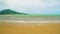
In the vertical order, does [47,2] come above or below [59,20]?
above

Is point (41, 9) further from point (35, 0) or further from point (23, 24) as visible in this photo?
point (23, 24)

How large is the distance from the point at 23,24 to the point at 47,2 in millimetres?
360

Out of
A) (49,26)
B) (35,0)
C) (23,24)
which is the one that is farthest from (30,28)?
(35,0)

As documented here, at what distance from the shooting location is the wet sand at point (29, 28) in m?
1.26

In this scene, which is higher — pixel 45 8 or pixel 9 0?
pixel 9 0

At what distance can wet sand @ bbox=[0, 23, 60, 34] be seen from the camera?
1.26 m

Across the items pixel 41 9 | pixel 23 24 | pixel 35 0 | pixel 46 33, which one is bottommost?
pixel 46 33

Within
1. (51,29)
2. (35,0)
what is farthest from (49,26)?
(35,0)

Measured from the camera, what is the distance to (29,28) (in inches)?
49.7

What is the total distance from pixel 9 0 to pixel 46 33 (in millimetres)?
549

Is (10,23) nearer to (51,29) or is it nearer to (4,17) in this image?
(4,17)

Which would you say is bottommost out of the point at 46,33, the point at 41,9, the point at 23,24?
the point at 46,33

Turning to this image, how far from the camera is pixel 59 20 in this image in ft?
4.15

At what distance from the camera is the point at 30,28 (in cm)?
126
